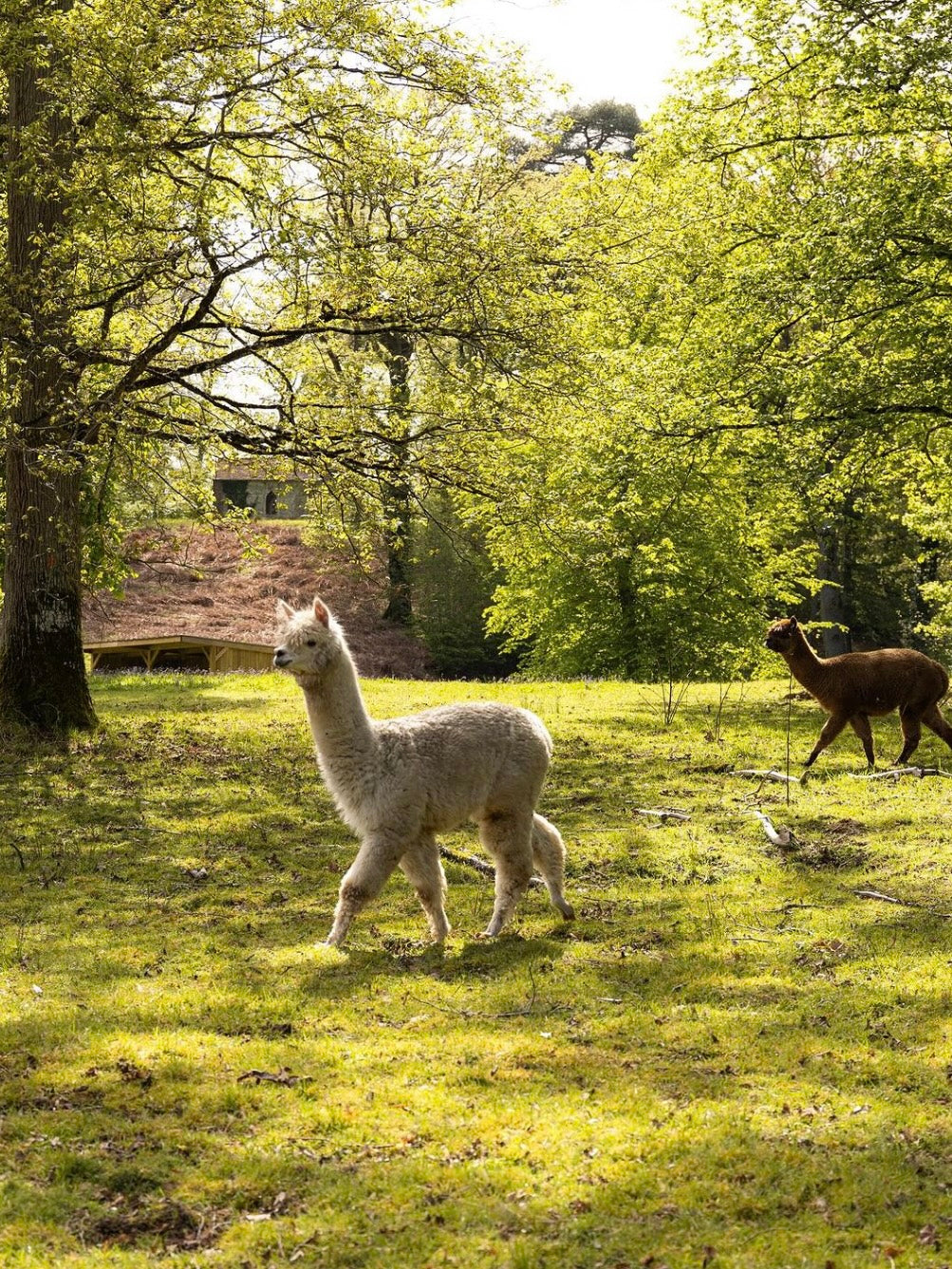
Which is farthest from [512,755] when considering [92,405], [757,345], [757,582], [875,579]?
[875,579]

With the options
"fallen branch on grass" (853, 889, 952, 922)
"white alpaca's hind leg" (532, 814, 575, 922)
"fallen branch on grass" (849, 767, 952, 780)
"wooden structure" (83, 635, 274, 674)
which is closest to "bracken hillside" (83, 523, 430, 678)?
"wooden structure" (83, 635, 274, 674)

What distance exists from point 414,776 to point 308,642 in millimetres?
1183

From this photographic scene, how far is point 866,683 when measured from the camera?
15.8m

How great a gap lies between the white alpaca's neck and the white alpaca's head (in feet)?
0.36

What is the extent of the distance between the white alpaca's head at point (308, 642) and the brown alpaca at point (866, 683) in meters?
8.43

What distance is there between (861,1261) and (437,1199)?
5.45 ft

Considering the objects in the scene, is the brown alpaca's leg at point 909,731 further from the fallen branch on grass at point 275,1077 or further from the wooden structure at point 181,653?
the wooden structure at point 181,653

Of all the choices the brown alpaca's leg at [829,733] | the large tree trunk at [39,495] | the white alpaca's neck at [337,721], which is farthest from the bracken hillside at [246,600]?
the white alpaca's neck at [337,721]

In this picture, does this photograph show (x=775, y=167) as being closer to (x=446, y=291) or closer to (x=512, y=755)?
(x=446, y=291)

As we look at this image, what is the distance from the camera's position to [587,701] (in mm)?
22578

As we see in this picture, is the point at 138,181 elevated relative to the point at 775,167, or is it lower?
lower

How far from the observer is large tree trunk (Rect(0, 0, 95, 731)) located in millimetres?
14336

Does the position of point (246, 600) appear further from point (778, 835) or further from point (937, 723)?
point (778, 835)

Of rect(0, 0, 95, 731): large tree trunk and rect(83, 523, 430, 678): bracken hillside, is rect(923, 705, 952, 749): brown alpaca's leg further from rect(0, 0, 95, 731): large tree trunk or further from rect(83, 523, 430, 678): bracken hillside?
rect(83, 523, 430, 678): bracken hillside
